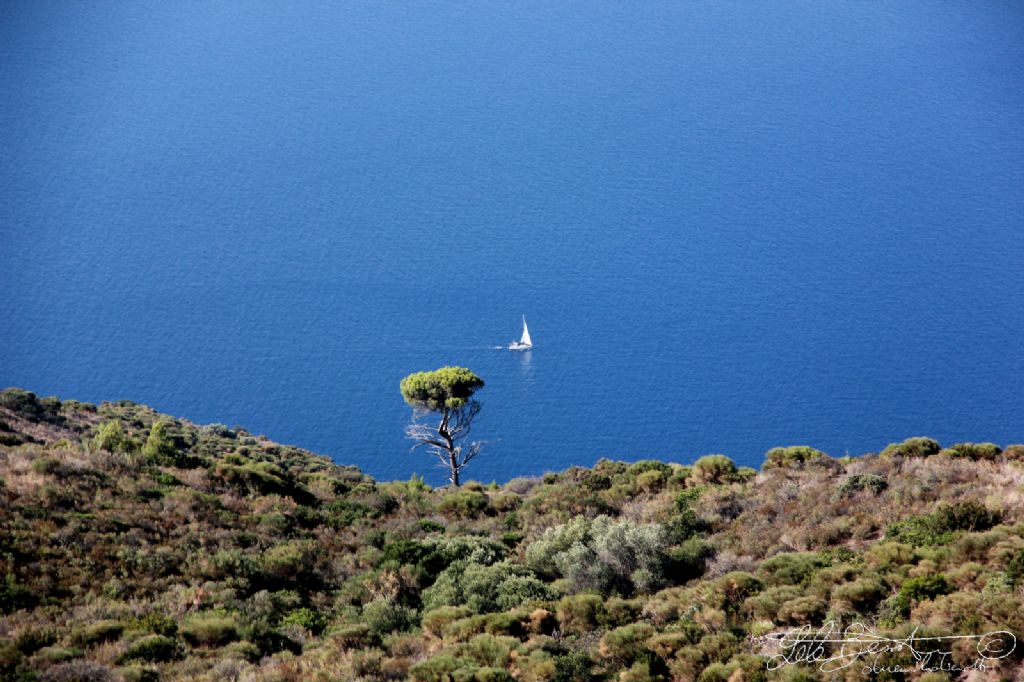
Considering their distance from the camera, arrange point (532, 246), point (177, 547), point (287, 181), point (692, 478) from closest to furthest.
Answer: point (177, 547)
point (692, 478)
point (532, 246)
point (287, 181)

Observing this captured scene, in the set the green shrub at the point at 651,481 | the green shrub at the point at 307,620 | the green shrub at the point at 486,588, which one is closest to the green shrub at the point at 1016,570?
the green shrub at the point at 486,588

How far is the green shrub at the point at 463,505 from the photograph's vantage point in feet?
104

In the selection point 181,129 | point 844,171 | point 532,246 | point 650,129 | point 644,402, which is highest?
Result: point 181,129

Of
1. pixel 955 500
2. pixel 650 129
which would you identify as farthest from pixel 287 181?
pixel 955 500

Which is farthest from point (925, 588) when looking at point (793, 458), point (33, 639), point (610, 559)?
point (33, 639)

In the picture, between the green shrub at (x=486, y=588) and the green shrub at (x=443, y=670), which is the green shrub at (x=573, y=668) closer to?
the green shrub at (x=443, y=670)

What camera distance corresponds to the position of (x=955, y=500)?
23.3 m

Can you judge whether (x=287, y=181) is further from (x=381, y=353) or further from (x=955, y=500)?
(x=955, y=500)

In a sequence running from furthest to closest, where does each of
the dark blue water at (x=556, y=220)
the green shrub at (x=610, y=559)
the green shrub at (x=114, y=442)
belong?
the dark blue water at (x=556, y=220), the green shrub at (x=114, y=442), the green shrub at (x=610, y=559)

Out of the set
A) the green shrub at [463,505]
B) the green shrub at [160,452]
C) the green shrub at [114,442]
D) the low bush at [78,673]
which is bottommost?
the low bush at [78,673]

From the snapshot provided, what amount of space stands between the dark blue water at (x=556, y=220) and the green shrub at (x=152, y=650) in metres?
56.2

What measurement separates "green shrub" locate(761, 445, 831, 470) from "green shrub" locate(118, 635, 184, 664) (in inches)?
709

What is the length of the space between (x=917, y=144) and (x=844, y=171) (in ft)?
55.4

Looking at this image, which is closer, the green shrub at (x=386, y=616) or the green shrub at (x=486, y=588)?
the green shrub at (x=386, y=616)
